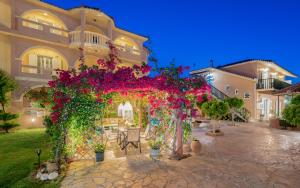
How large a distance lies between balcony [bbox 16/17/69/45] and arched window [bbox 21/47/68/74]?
3.28ft

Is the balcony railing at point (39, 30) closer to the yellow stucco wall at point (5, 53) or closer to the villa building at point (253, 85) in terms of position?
the yellow stucco wall at point (5, 53)

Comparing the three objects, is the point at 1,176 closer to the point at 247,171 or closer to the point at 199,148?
the point at 199,148

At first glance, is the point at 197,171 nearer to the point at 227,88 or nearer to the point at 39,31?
the point at 39,31

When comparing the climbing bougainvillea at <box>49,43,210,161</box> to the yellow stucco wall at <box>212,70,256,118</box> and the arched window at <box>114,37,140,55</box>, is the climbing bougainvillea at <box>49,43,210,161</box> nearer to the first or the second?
the arched window at <box>114,37,140,55</box>

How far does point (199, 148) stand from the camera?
7457 millimetres

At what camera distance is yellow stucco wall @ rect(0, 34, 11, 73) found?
42.8ft

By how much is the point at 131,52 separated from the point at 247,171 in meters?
16.8

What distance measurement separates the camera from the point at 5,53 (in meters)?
13.3

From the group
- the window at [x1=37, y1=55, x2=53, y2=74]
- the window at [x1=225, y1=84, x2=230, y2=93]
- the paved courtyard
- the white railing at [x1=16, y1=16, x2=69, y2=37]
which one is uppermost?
the white railing at [x1=16, y1=16, x2=69, y2=37]

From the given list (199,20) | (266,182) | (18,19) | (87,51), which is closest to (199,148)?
(266,182)

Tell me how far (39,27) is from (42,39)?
1475mm

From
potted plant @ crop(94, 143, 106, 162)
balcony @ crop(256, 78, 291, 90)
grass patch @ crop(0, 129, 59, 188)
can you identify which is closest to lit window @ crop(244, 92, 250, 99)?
balcony @ crop(256, 78, 291, 90)

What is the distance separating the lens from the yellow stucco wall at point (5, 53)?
1305 cm

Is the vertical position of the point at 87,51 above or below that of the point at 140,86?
above
